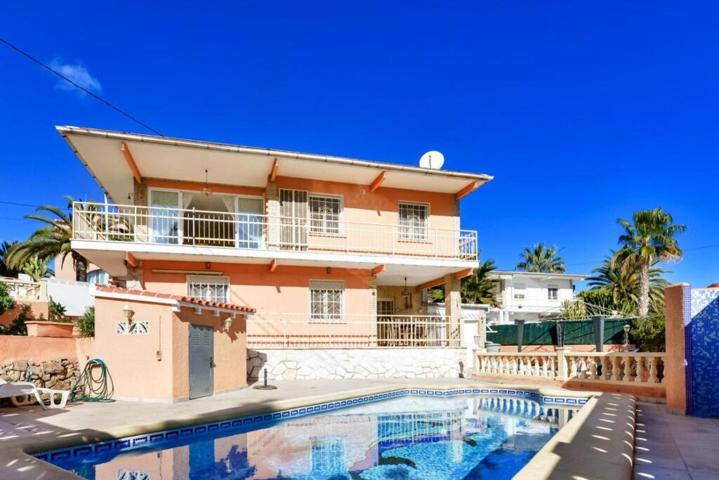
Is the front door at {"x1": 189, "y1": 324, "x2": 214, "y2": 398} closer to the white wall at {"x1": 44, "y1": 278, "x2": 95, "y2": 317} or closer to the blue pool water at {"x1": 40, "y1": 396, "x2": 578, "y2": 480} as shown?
the blue pool water at {"x1": 40, "y1": 396, "x2": 578, "y2": 480}

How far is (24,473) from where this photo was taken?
16.4 feet

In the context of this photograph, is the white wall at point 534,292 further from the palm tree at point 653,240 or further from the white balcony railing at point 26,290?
the white balcony railing at point 26,290

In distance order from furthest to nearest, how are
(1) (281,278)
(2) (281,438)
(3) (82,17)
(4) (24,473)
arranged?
(3) (82,17), (1) (281,278), (2) (281,438), (4) (24,473)

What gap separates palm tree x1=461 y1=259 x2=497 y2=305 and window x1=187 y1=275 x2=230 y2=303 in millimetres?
20151

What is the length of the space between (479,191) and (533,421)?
10.6 m

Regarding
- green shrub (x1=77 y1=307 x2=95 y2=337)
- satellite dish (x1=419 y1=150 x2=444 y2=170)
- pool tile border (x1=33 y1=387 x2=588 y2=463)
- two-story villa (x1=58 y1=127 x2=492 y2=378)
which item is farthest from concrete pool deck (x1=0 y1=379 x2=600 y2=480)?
satellite dish (x1=419 y1=150 x2=444 y2=170)

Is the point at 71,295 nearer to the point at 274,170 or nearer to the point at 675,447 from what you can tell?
the point at 274,170

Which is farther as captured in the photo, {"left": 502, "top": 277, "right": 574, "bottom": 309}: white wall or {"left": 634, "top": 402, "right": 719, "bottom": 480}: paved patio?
{"left": 502, "top": 277, "right": 574, "bottom": 309}: white wall

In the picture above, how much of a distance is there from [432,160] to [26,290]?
47.9 ft

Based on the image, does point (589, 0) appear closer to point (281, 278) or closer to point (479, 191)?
point (479, 191)

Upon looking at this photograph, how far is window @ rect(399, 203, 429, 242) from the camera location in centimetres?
1797

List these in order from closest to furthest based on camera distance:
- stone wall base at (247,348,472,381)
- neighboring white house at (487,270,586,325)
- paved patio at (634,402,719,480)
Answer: paved patio at (634,402,719,480) → stone wall base at (247,348,472,381) → neighboring white house at (487,270,586,325)

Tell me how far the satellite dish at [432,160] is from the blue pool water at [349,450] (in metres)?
10.2

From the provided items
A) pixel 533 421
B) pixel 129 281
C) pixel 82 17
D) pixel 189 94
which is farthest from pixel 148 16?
pixel 533 421
